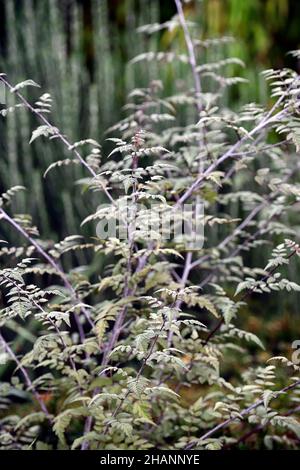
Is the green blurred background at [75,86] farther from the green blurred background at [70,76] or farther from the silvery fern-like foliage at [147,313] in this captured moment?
the silvery fern-like foliage at [147,313]

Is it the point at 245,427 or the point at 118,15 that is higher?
the point at 118,15

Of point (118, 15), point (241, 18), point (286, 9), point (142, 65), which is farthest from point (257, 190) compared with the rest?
point (118, 15)

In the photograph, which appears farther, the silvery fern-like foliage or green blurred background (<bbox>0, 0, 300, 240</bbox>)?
green blurred background (<bbox>0, 0, 300, 240</bbox>)

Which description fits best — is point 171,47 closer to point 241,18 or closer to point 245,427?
point 241,18

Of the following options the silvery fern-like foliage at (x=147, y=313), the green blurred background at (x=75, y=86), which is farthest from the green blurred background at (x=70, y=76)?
the silvery fern-like foliage at (x=147, y=313)

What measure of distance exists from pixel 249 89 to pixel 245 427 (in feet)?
6.33

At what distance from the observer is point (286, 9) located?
12.1 ft

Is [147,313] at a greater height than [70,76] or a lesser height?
lesser

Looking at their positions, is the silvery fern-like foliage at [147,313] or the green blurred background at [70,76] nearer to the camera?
the silvery fern-like foliage at [147,313]

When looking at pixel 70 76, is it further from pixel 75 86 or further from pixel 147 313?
pixel 147 313

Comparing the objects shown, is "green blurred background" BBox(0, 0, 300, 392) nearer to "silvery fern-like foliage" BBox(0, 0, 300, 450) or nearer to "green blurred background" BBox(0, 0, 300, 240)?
"green blurred background" BBox(0, 0, 300, 240)

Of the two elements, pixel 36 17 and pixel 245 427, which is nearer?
pixel 245 427

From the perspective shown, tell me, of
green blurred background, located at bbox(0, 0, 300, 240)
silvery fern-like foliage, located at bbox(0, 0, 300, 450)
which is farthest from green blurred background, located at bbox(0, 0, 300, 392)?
silvery fern-like foliage, located at bbox(0, 0, 300, 450)

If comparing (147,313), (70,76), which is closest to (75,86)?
(70,76)
